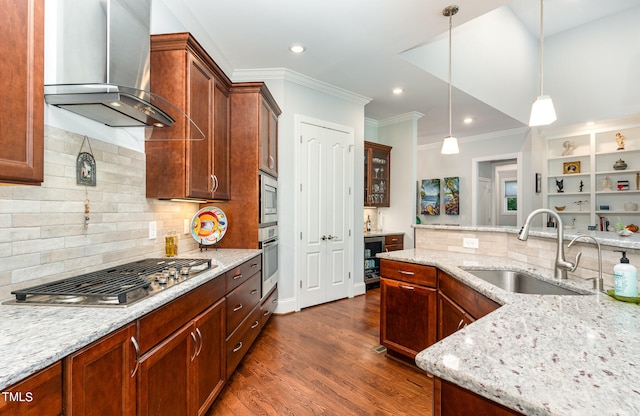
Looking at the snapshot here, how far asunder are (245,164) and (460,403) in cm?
255

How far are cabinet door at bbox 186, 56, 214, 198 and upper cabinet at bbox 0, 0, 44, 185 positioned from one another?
1.05 meters

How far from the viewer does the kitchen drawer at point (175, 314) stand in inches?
48.3

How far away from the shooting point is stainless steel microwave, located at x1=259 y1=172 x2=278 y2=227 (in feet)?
9.76

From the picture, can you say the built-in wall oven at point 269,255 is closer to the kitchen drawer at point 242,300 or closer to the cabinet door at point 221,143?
the kitchen drawer at point 242,300

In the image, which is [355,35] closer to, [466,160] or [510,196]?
[466,160]

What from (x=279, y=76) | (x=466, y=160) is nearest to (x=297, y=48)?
(x=279, y=76)

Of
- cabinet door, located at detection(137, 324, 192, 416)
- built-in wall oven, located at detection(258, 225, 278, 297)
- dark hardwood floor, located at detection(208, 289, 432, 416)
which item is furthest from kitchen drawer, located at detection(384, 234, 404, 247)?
cabinet door, located at detection(137, 324, 192, 416)

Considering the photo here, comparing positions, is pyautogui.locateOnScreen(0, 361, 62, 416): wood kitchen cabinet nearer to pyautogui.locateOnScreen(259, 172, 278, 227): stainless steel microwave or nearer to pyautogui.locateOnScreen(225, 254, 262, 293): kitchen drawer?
pyautogui.locateOnScreen(225, 254, 262, 293): kitchen drawer

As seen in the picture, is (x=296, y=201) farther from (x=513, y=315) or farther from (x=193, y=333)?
(x=513, y=315)

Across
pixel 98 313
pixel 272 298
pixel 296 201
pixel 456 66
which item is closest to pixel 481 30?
pixel 456 66

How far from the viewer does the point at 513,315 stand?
113 centimetres

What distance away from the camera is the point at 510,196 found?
287 inches

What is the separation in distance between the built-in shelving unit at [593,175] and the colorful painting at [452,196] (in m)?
1.55

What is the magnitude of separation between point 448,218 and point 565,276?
5.32 m
